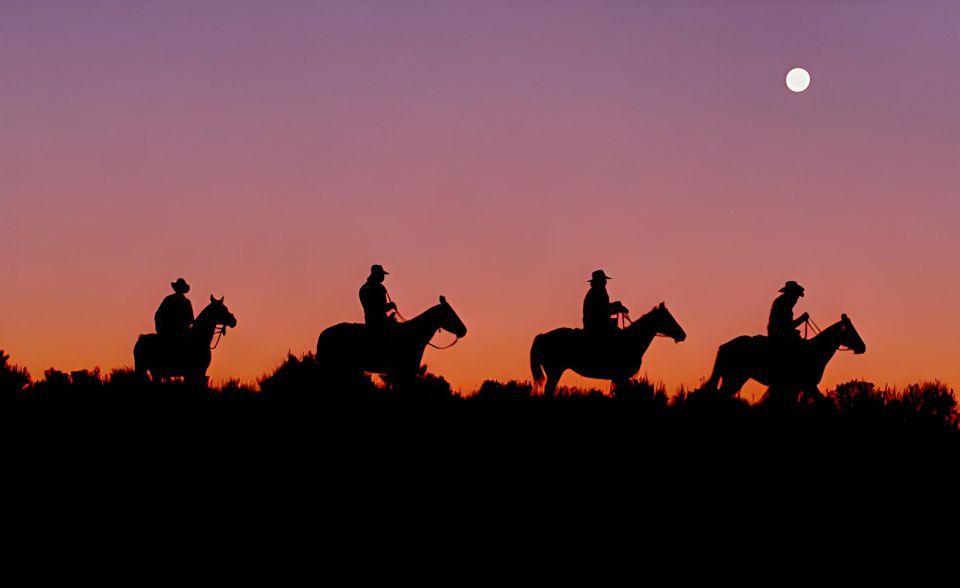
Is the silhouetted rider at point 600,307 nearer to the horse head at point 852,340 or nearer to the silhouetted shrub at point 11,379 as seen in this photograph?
the horse head at point 852,340

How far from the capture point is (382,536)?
11945 mm

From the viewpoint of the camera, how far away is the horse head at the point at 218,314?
21797mm

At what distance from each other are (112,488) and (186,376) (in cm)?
838

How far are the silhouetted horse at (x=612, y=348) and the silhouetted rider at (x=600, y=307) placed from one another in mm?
183

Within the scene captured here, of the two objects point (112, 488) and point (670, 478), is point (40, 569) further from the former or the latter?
point (670, 478)

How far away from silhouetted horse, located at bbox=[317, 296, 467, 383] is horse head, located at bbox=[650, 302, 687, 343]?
166 inches

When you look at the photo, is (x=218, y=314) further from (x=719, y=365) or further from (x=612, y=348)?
(x=719, y=365)

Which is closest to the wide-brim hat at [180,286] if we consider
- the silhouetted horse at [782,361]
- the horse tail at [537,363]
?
the horse tail at [537,363]

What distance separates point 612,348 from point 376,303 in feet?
14.0

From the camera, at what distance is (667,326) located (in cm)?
2122

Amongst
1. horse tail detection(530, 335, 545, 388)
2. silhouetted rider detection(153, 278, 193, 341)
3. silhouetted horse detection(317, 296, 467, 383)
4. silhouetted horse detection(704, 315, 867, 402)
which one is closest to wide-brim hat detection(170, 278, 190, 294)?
silhouetted rider detection(153, 278, 193, 341)

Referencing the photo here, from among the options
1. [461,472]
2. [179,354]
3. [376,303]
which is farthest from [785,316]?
[179,354]

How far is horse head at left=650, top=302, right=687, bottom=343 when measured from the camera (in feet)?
69.6

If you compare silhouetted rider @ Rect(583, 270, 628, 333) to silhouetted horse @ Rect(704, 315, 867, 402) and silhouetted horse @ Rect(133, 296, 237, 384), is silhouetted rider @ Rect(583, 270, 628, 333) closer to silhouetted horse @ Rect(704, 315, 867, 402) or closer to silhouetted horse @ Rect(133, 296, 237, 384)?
silhouetted horse @ Rect(704, 315, 867, 402)
